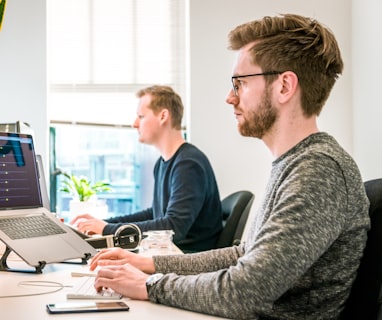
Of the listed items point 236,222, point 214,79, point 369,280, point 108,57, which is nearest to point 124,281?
point 369,280

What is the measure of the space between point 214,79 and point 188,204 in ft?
4.50

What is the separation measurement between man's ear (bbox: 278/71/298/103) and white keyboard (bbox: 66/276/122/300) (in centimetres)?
61

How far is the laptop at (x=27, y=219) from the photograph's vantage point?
160cm

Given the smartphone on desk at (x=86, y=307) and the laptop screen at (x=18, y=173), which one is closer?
the smartphone on desk at (x=86, y=307)

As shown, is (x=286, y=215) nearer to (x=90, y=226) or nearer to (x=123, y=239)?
(x=123, y=239)

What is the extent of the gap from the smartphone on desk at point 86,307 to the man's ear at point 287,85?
609 mm

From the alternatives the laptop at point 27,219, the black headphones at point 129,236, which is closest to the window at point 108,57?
the black headphones at point 129,236

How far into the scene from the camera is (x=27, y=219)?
174 centimetres

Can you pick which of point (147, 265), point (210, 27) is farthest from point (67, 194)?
point (147, 265)

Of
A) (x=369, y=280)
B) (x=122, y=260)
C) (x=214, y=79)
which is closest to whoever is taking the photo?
(x=369, y=280)

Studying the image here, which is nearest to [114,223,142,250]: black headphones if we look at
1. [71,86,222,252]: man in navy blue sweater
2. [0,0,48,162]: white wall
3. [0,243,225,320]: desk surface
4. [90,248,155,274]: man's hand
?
[71,86,222,252]: man in navy blue sweater

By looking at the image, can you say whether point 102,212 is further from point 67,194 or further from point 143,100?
point 143,100

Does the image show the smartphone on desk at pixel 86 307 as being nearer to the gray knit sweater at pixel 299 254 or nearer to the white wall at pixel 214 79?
the gray knit sweater at pixel 299 254

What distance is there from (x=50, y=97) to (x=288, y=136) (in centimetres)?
275
